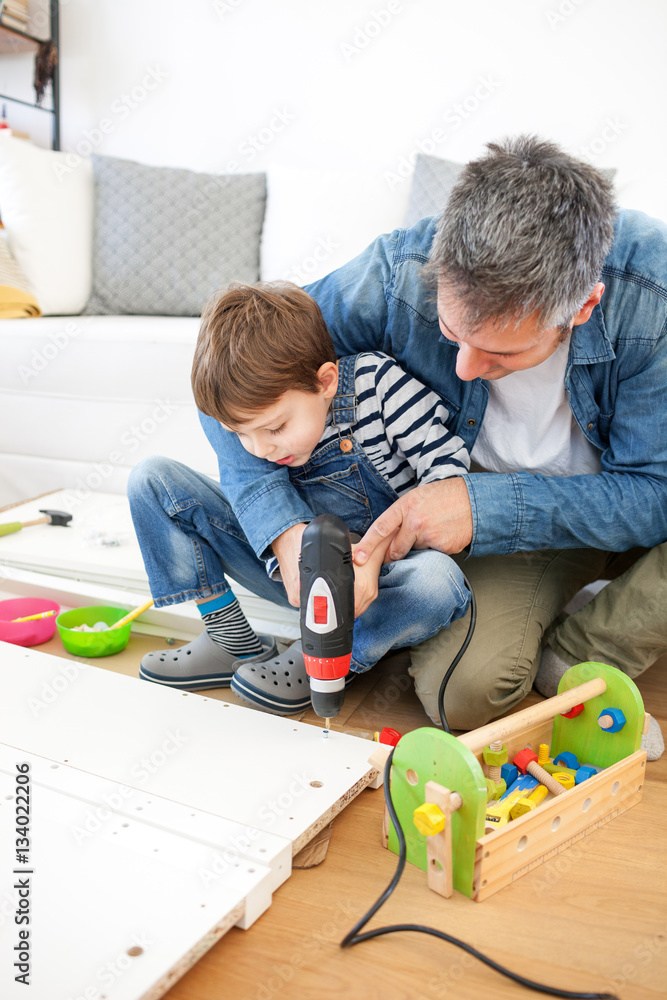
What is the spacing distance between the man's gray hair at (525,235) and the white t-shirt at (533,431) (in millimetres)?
314

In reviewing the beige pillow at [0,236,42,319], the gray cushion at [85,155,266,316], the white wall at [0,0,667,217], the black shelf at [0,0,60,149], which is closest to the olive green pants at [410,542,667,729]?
the white wall at [0,0,667,217]

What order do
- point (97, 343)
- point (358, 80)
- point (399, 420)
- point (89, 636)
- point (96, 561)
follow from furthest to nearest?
point (358, 80)
point (97, 343)
point (96, 561)
point (89, 636)
point (399, 420)

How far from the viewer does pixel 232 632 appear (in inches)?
56.1

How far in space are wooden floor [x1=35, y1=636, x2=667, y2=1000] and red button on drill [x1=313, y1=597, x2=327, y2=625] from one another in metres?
0.28

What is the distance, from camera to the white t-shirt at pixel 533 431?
1.28 metres

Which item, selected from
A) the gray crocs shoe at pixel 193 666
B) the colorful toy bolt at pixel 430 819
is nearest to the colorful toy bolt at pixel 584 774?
the colorful toy bolt at pixel 430 819

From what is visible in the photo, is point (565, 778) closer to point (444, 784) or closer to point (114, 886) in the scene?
point (444, 784)

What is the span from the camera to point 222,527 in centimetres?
139

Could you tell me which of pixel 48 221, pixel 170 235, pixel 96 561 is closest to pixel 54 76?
pixel 48 221

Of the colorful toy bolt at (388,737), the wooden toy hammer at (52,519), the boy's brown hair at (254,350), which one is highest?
the boy's brown hair at (254,350)

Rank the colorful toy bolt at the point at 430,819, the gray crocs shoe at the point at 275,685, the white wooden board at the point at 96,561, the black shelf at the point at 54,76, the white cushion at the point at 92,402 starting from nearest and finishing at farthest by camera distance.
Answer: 1. the colorful toy bolt at the point at 430,819
2. the gray crocs shoe at the point at 275,685
3. the white wooden board at the point at 96,561
4. the white cushion at the point at 92,402
5. the black shelf at the point at 54,76

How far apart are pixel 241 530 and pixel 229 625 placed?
0.18m

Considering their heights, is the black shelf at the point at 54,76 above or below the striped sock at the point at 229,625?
above

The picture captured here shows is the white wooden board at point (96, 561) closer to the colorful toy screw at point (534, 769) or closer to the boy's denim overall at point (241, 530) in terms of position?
the boy's denim overall at point (241, 530)
